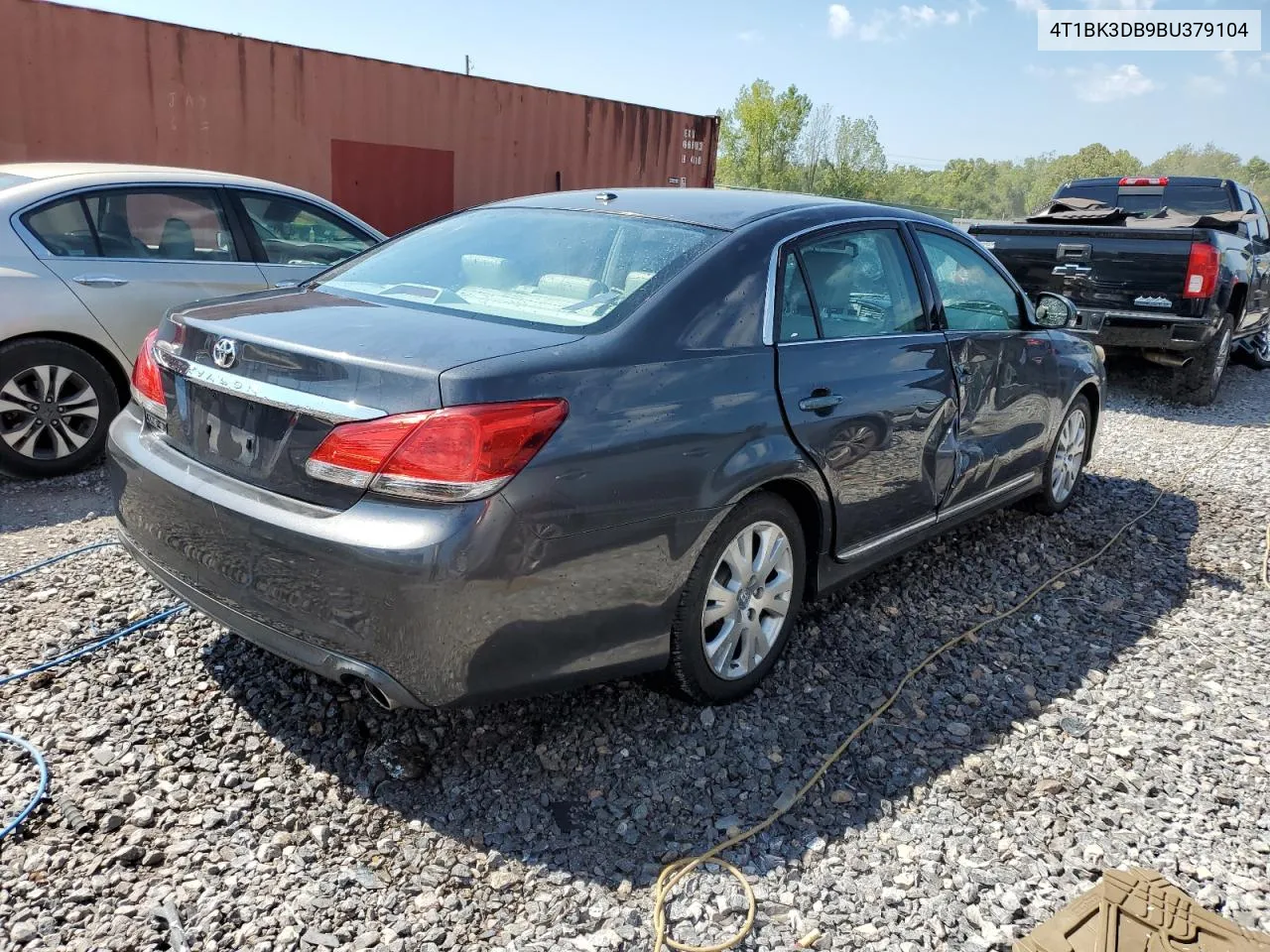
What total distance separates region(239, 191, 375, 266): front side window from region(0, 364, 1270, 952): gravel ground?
253 centimetres

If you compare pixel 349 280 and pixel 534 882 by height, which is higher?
pixel 349 280

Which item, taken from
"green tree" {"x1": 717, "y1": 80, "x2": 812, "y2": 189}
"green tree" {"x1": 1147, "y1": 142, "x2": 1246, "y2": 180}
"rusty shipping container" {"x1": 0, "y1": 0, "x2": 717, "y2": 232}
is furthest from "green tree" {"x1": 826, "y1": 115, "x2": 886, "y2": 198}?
"rusty shipping container" {"x1": 0, "y1": 0, "x2": 717, "y2": 232}

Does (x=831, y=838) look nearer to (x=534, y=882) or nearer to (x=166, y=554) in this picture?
(x=534, y=882)

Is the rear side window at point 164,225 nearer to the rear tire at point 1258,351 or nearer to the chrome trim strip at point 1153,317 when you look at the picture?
the chrome trim strip at point 1153,317

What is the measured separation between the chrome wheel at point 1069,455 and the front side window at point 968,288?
90cm

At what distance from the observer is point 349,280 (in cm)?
329

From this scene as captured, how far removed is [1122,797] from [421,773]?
6.59 ft

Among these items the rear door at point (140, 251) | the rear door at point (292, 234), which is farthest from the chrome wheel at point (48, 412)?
the rear door at point (292, 234)

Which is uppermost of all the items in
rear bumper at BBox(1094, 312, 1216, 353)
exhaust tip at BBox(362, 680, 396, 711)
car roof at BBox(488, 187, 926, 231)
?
car roof at BBox(488, 187, 926, 231)

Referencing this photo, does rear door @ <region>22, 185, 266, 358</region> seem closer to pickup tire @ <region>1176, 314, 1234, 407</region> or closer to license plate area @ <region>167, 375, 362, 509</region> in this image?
license plate area @ <region>167, 375, 362, 509</region>

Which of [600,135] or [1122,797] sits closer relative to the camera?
[1122,797]

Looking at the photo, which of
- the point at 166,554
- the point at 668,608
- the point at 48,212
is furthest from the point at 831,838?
the point at 48,212

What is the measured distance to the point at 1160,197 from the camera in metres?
10.4

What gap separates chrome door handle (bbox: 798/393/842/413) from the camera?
121 inches
